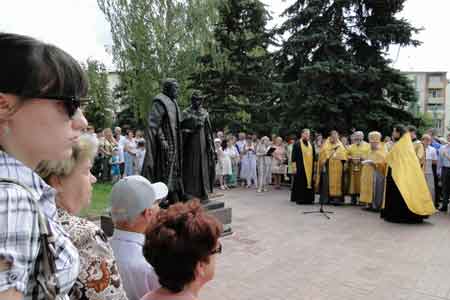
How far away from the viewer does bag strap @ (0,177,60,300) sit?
2.70 ft

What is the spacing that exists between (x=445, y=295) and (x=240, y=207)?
6.47 m

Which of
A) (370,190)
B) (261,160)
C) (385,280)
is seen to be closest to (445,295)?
(385,280)

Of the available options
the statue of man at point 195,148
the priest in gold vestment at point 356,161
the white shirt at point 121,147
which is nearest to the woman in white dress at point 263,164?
the priest in gold vestment at point 356,161

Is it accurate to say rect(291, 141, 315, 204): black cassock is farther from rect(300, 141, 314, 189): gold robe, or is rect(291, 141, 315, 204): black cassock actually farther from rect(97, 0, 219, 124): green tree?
rect(97, 0, 219, 124): green tree

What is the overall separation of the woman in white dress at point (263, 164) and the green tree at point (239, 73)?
19.4 feet

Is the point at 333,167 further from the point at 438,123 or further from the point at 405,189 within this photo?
the point at 438,123

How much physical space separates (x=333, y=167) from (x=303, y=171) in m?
0.90

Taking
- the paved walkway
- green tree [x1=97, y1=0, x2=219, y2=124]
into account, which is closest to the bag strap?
the paved walkway

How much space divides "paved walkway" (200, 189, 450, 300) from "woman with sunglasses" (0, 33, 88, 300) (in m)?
3.93

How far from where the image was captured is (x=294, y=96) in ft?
55.6

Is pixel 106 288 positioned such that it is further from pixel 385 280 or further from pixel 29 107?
pixel 385 280

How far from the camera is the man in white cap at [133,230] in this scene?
6.61ft

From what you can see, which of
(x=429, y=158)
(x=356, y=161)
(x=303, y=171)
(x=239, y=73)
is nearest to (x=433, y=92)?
(x=239, y=73)

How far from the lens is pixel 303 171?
1153 cm
